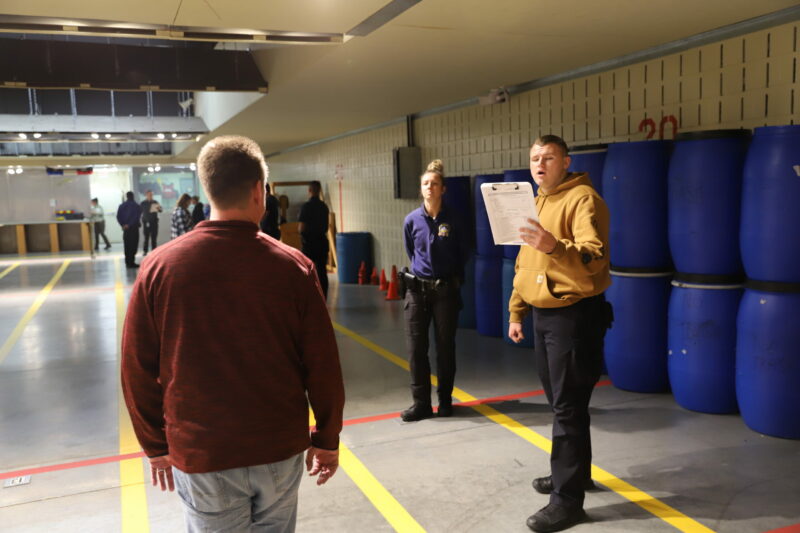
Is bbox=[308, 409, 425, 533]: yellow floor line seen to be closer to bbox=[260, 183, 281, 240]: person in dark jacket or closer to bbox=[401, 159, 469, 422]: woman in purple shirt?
bbox=[401, 159, 469, 422]: woman in purple shirt

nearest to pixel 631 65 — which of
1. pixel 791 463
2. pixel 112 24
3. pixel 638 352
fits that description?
pixel 638 352

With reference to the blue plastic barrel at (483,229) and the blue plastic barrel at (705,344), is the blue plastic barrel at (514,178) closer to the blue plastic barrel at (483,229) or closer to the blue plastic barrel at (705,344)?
the blue plastic barrel at (483,229)

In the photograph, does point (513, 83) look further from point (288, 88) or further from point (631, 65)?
point (288, 88)

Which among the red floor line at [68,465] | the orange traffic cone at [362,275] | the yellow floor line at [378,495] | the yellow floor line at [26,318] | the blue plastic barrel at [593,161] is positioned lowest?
the red floor line at [68,465]

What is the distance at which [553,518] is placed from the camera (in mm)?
3219

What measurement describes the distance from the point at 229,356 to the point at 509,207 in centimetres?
160

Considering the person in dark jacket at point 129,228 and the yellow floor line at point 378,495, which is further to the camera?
the person in dark jacket at point 129,228

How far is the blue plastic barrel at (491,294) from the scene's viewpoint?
7.55 m

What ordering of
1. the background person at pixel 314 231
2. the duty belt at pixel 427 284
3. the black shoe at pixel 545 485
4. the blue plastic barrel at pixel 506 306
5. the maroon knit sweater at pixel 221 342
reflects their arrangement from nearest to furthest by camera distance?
1. the maroon knit sweater at pixel 221 342
2. the black shoe at pixel 545 485
3. the duty belt at pixel 427 284
4. the blue plastic barrel at pixel 506 306
5. the background person at pixel 314 231

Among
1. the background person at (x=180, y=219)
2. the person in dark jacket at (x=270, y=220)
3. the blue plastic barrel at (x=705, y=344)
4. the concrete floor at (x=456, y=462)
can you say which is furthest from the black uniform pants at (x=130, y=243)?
the blue plastic barrel at (x=705, y=344)

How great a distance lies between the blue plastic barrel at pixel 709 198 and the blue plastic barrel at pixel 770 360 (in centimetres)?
38

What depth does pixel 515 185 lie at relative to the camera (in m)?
2.95

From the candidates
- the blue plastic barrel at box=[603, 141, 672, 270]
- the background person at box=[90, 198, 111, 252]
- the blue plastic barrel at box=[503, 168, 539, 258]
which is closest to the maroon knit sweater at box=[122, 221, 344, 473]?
the blue plastic barrel at box=[603, 141, 672, 270]

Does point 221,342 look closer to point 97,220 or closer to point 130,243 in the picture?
point 130,243
